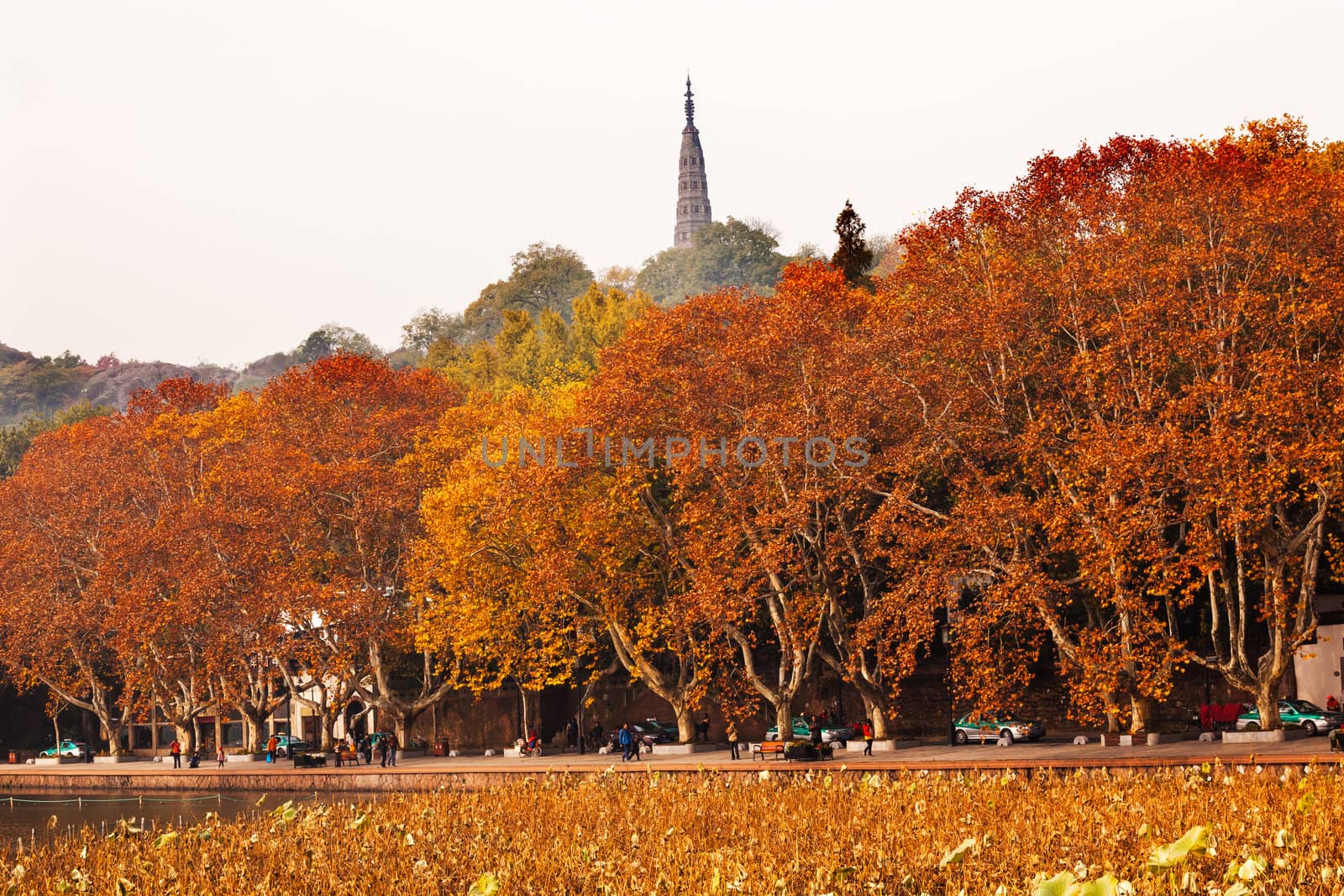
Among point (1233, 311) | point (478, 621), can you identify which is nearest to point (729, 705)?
point (478, 621)

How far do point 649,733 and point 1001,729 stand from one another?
15179mm

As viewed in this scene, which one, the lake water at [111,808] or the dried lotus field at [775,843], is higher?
the dried lotus field at [775,843]

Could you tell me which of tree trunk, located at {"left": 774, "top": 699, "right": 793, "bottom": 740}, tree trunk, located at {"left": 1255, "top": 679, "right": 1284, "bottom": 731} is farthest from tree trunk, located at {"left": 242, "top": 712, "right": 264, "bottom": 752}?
tree trunk, located at {"left": 1255, "top": 679, "right": 1284, "bottom": 731}

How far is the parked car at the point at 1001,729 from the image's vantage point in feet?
159

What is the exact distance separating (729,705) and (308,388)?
26.1m

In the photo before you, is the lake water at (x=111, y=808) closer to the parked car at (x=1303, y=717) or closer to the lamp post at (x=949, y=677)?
the lamp post at (x=949, y=677)

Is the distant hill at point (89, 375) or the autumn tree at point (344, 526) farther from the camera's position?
the distant hill at point (89, 375)

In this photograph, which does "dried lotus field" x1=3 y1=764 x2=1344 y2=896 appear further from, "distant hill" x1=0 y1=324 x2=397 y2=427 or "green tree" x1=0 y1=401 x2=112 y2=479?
"distant hill" x1=0 y1=324 x2=397 y2=427

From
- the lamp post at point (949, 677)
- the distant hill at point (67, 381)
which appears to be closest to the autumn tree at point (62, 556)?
the lamp post at point (949, 677)

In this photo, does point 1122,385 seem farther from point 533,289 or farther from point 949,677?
point 533,289

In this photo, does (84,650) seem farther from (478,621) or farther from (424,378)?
(478,621)

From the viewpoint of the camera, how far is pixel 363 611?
54.8 meters

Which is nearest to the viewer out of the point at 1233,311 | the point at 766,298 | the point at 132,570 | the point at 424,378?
the point at 1233,311

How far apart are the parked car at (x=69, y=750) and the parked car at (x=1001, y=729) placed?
4275cm
